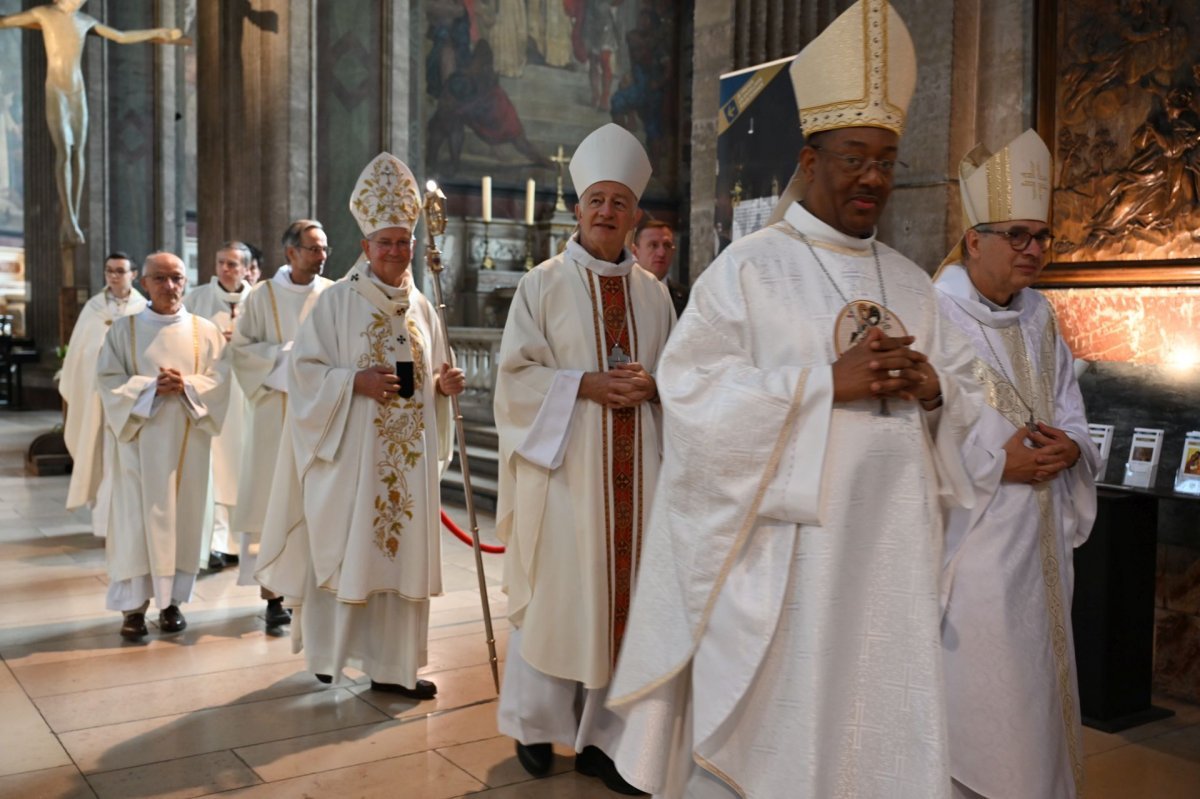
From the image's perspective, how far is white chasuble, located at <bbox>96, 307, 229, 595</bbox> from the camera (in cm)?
565

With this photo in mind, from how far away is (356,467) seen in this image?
4.73 meters

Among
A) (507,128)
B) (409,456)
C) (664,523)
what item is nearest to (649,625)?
(664,523)

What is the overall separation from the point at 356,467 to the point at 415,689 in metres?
0.88

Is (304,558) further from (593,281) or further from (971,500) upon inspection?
(971,500)

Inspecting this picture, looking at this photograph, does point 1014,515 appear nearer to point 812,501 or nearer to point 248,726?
point 812,501

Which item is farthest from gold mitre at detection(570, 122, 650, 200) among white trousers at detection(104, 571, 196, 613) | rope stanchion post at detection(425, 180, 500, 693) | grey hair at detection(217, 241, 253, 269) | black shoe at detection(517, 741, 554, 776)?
grey hair at detection(217, 241, 253, 269)

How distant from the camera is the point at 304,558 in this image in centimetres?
486

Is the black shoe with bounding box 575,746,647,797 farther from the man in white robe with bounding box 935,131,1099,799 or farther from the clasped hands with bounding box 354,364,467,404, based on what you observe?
the clasped hands with bounding box 354,364,467,404

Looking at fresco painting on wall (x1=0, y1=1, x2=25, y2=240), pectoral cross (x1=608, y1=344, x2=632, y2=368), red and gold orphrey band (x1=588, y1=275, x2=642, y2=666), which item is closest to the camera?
red and gold orphrey band (x1=588, y1=275, x2=642, y2=666)

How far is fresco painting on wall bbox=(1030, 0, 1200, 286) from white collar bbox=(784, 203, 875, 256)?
2633 mm

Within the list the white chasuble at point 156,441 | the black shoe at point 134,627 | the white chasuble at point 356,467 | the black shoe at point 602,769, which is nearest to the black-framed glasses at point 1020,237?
the black shoe at point 602,769

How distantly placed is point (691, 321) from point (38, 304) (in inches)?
743

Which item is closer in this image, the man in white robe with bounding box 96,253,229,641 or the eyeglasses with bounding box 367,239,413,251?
the eyeglasses with bounding box 367,239,413,251

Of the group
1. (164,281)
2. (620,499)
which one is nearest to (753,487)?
(620,499)
